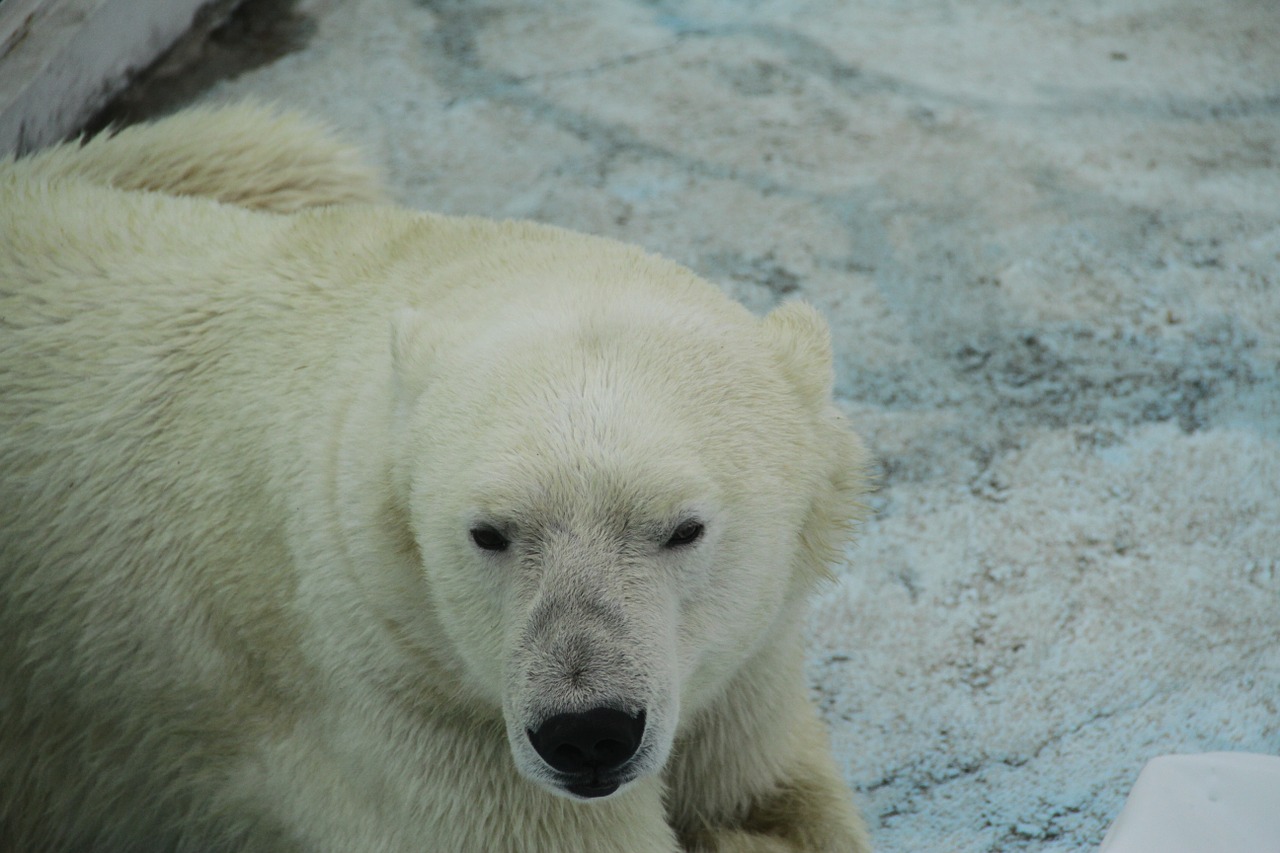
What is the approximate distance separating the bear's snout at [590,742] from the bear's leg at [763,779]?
0.54 m

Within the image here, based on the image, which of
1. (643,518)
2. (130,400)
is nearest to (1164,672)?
(643,518)

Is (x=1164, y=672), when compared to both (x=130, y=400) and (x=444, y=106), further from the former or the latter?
(x=444, y=106)

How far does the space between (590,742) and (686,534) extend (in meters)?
0.29

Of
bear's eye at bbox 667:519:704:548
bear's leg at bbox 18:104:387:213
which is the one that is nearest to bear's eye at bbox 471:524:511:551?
bear's eye at bbox 667:519:704:548

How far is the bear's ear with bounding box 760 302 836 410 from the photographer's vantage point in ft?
5.95

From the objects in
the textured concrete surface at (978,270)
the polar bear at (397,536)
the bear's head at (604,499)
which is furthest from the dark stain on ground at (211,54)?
the bear's head at (604,499)

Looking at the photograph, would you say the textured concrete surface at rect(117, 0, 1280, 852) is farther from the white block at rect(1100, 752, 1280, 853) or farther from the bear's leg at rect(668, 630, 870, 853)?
the white block at rect(1100, 752, 1280, 853)

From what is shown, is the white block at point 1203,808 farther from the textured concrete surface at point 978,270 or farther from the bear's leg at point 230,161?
the bear's leg at point 230,161

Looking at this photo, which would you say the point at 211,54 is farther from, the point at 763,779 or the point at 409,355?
the point at 763,779

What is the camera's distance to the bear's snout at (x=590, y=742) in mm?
1467

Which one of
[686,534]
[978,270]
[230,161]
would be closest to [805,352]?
[686,534]

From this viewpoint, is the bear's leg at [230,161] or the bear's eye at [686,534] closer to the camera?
the bear's eye at [686,534]

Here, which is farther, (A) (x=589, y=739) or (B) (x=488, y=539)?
(B) (x=488, y=539)

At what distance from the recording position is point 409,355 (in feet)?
5.69
